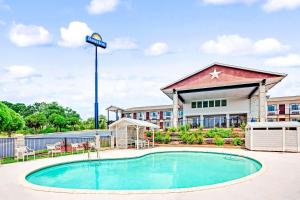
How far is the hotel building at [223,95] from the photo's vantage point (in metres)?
23.4

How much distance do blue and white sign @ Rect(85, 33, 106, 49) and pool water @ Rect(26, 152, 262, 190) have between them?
1132 cm

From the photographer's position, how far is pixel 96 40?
2188cm

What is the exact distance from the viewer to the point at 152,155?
54.4ft

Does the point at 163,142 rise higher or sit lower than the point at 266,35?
lower

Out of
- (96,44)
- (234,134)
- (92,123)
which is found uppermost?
(96,44)

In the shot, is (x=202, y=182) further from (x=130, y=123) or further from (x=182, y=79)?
(x=182, y=79)

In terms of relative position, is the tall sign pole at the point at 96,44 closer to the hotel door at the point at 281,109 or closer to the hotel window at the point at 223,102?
the hotel window at the point at 223,102

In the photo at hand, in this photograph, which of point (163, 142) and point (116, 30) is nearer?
point (116, 30)

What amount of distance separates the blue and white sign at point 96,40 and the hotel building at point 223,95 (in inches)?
331

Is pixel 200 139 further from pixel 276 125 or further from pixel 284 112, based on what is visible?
pixel 284 112

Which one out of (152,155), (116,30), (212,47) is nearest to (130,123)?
(152,155)

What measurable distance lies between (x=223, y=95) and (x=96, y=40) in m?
14.8

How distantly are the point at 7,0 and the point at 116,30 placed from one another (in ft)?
29.1

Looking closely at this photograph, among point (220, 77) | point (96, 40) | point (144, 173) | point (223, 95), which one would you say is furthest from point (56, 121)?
point (144, 173)
